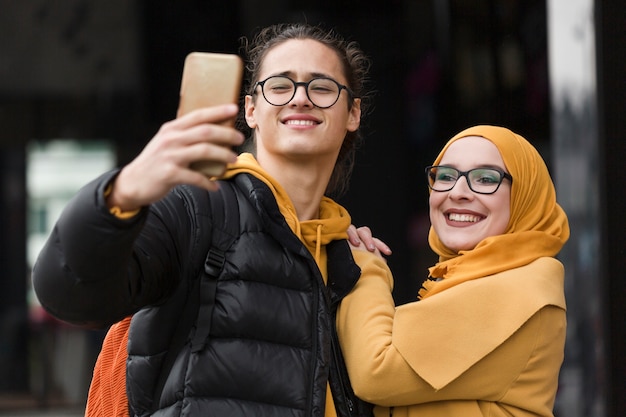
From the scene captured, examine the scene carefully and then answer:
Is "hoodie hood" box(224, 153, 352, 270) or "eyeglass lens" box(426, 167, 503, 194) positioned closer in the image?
"hoodie hood" box(224, 153, 352, 270)

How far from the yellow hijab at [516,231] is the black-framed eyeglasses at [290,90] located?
1.39 feet

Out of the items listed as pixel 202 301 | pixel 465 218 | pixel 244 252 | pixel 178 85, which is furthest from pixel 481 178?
pixel 178 85

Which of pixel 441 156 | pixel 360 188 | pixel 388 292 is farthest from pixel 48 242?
pixel 360 188

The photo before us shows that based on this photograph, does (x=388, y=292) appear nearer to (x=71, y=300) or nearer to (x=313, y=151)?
(x=313, y=151)

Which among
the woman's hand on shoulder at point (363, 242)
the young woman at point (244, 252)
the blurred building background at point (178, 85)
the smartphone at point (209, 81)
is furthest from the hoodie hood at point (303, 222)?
the blurred building background at point (178, 85)

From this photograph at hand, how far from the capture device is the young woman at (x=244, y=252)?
191 centimetres

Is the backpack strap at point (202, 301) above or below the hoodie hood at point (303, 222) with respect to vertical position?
below

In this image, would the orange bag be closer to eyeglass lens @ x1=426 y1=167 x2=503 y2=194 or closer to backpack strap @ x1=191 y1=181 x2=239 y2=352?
backpack strap @ x1=191 y1=181 x2=239 y2=352

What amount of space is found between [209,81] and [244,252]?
1.84 ft

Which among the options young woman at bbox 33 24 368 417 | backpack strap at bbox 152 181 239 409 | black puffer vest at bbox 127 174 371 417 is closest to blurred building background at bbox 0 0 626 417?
young woman at bbox 33 24 368 417

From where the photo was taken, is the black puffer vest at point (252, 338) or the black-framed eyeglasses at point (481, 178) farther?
the black-framed eyeglasses at point (481, 178)

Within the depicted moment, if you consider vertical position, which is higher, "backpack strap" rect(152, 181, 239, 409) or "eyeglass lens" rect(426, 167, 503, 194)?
"eyeglass lens" rect(426, 167, 503, 194)

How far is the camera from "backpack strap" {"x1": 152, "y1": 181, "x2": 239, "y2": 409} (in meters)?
2.32

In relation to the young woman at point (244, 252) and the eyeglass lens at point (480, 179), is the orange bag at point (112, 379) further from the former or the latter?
the eyeglass lens at point (480, 179)
